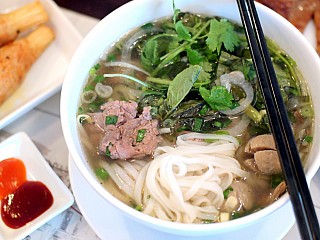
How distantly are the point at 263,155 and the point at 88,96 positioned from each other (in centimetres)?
65

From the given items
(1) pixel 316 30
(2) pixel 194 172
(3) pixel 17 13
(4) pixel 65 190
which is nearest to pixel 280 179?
(2) pixel 194 172

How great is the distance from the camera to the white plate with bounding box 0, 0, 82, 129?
2150 millimetres

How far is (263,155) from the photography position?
1474 millimetres

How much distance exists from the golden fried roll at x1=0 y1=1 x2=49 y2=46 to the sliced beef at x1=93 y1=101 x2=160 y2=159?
2.89ft

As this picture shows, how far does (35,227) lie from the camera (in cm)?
170

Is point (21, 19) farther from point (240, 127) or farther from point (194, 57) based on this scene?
point (240, 127)

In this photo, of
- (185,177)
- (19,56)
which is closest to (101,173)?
(185,177)

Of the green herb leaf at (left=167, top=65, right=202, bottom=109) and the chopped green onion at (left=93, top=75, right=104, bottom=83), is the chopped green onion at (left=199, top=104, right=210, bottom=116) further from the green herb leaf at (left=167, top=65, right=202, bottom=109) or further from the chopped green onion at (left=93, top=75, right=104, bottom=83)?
the chopped green onion at (left=93, top=75, right=104, bottom=83)

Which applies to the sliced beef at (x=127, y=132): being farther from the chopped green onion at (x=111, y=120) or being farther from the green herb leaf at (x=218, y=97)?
the green herb leaf at (x=218, y=97)

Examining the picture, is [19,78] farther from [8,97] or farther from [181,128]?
[181,128]

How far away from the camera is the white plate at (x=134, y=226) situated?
1.58 m

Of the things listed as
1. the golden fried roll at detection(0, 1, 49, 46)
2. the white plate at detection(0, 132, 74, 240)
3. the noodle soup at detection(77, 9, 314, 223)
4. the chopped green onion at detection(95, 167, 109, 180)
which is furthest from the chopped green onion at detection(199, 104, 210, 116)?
Answer: the golden fried roll at detection(0, 1, 49, 46)

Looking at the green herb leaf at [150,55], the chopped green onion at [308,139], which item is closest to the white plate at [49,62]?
the green herb leaf at [150,55]

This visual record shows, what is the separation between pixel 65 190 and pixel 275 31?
98 cm
